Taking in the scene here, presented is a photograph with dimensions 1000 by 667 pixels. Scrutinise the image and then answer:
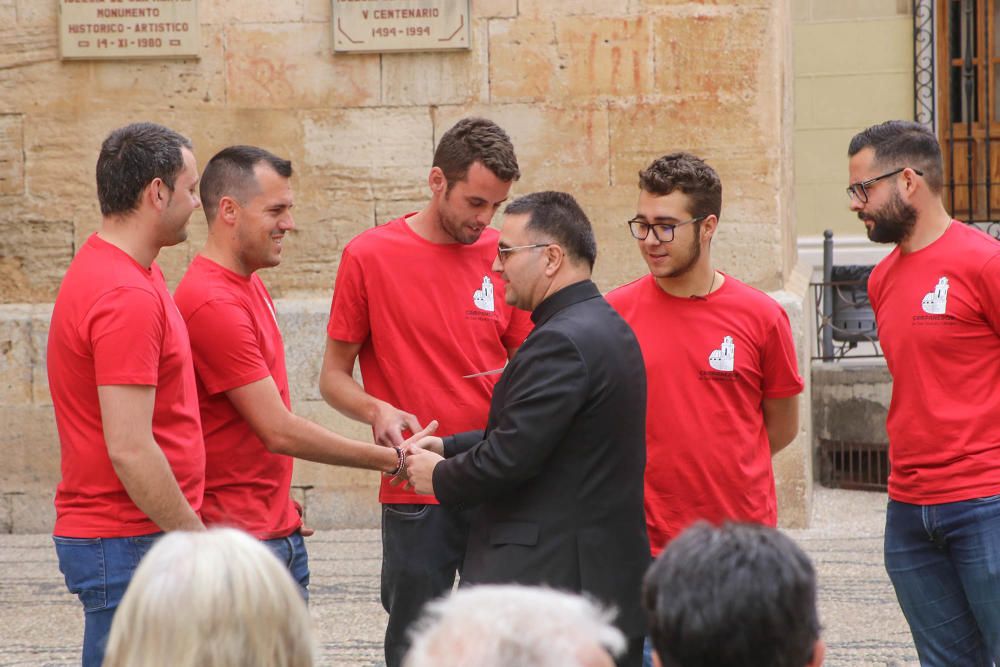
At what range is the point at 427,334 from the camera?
4.19 m

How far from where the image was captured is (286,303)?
7.56 metres

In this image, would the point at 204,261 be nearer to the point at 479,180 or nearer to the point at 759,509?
the point at 479,180

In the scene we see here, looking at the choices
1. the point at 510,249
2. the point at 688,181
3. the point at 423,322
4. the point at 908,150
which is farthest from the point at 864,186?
the point at 423,322

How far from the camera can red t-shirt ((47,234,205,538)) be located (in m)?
3.27

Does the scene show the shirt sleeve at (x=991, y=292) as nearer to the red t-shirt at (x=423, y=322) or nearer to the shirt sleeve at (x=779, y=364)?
the shirt sleeve at (x=779, y=364)

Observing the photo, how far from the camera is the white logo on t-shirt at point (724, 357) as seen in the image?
384cm

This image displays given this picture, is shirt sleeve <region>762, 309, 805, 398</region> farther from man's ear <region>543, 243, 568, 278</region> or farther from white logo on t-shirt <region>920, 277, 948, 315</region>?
man's ear <region>543, 243, 568, 278</region>

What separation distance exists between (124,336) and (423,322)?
1.13 metres

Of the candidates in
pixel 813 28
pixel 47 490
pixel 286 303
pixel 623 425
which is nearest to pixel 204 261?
pixel 623 425

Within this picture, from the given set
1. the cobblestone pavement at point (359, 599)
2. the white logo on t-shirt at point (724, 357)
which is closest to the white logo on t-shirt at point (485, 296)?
the white logo on t-shirt at point (724, 357)

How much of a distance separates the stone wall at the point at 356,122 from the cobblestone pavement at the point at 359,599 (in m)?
0.34

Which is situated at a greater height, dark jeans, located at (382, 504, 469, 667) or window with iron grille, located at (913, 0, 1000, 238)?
window with iron grille, located at (913, 0, 1000, 238)

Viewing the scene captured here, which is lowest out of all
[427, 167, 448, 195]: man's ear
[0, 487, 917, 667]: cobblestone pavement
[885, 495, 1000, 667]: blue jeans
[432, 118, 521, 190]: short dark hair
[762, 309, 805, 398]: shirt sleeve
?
[0, 487, 917, 667]: cobblestone pavement

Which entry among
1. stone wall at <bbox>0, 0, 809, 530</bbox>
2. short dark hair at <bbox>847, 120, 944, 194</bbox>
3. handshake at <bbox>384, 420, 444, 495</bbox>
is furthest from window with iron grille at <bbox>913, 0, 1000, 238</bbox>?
handshake at <bbox>384, 420, 444, 495</bbox>
